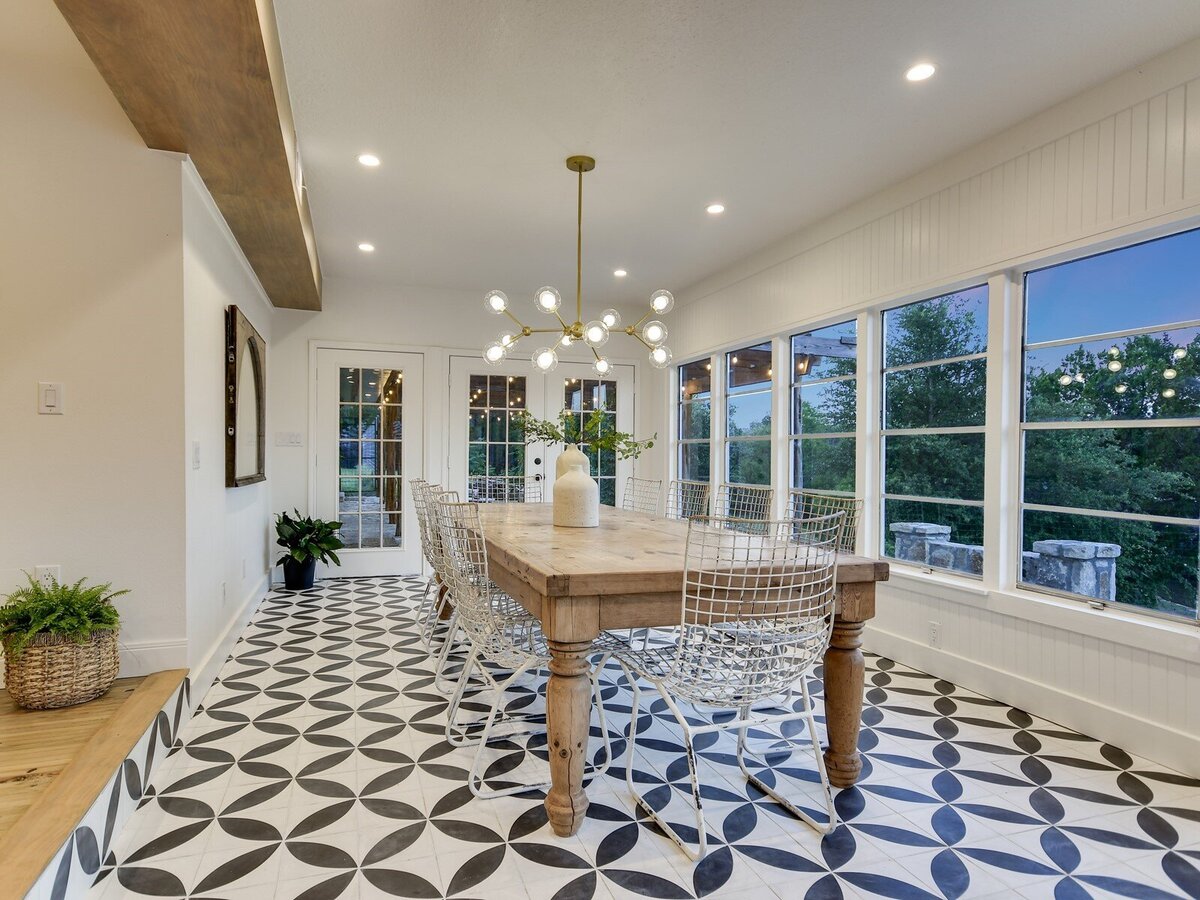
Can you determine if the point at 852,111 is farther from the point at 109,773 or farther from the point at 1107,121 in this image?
the point at 109,773

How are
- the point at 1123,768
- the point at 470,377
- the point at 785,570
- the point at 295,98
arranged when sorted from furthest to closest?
the point at 470,377, the point at 295,98, the point at 1123,768, the point at 785,570

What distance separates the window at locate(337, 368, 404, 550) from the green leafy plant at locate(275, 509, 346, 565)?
0.42 meters

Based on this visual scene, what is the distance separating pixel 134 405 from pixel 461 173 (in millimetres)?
1957

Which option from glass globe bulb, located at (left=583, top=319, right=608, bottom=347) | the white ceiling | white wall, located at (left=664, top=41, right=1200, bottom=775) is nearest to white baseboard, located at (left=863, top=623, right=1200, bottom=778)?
white wall, located at (left=664, top=41, right=1200, bottom=775)

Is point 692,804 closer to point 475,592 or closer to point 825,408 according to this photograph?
point 475,592

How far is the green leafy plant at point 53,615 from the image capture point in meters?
2.34

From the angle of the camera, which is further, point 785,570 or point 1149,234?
point 1149,234

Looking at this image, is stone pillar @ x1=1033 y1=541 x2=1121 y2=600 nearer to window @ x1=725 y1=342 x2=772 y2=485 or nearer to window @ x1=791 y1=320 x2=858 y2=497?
window @ x1=791 y1=320 x2=858 y2=497

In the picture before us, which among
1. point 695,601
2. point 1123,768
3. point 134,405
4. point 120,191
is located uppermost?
point 120,191

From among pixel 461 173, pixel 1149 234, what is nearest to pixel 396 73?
pixel 461 173

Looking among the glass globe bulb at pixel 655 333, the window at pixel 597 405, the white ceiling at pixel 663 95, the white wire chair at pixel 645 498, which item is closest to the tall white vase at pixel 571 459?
the glass globe bulb at pixel 655 333

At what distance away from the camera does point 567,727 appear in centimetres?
201

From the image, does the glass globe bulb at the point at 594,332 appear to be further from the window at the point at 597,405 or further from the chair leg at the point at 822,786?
the window at the point at 597,405

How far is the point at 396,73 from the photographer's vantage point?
107 inches
